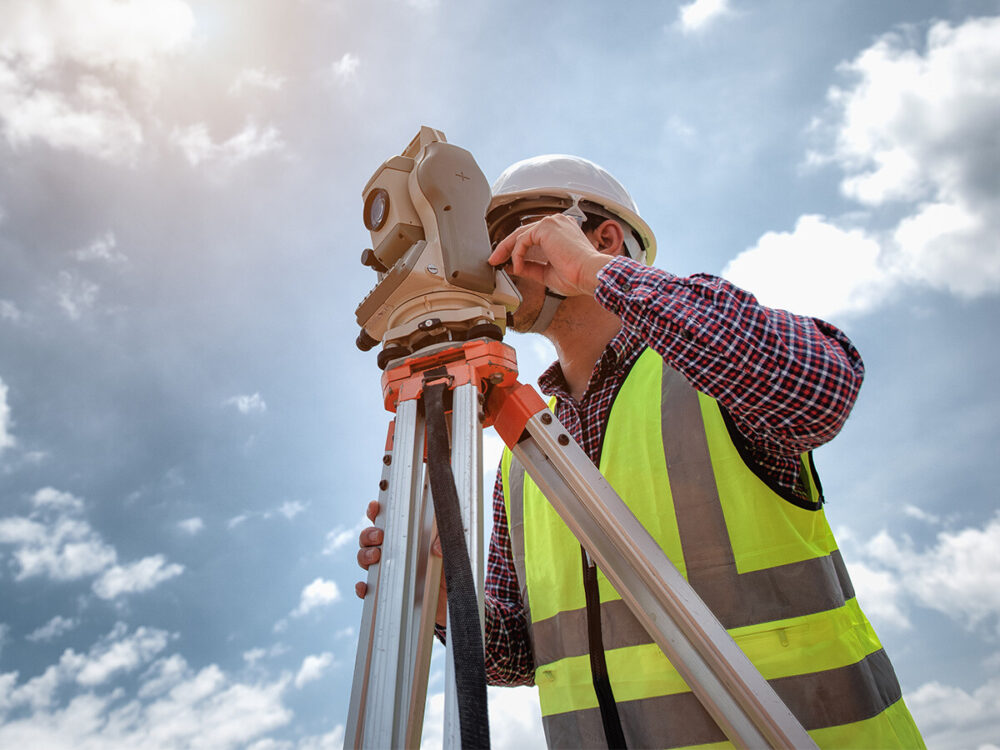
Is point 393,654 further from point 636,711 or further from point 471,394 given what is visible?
point 636,711

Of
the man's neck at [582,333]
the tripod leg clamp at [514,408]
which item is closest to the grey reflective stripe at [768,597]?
the tripod leg clamp at [514,408]

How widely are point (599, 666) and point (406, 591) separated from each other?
27.7 inches

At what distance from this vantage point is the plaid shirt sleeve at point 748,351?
4.64 ft

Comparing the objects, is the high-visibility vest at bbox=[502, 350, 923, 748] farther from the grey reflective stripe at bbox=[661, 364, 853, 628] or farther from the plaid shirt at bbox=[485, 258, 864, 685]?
the plaid shirt at bbox=[485, 258, 864, 685]

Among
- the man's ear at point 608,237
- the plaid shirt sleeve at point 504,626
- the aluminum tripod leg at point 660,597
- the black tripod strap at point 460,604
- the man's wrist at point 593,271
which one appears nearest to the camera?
the black tripod strap at point 460,604

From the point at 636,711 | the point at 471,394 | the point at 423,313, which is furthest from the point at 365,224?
the point at 636,711

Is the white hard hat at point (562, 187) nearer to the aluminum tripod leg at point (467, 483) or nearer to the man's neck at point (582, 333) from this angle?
the man's neck at point (582, 333)

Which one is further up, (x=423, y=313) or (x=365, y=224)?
(x=365, y=224)

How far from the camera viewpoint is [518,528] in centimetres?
217

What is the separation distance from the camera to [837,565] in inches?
69.5

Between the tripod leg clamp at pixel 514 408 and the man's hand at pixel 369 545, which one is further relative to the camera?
the tripod leg clamp at pixel 514 408

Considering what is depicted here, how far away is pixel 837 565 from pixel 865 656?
287 mm

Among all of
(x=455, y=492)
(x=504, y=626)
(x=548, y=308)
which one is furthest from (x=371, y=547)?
(x=548, y=308)

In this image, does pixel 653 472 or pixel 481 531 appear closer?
pixel 481 531
